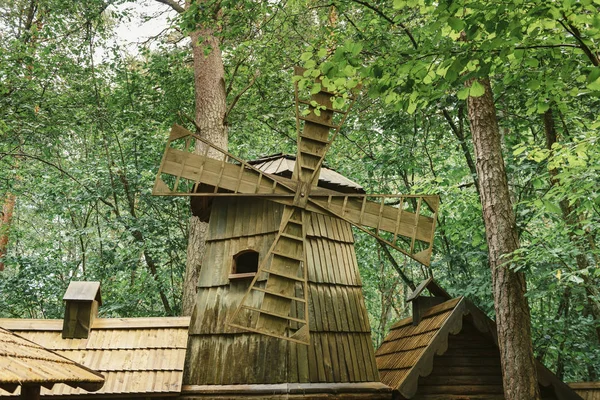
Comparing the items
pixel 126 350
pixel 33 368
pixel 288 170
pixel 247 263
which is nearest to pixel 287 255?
pixel 247 263

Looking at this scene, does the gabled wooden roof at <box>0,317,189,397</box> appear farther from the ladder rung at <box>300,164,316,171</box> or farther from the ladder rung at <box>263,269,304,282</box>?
the ladder rung at <box>300,164,316,171</box>

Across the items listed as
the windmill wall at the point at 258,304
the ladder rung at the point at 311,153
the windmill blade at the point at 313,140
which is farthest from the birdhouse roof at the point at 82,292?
the ladder rung at the point at 311,153

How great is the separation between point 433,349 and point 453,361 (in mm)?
917

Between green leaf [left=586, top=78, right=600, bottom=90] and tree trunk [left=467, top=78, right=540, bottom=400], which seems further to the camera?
tree trunk [left=467, top=78, right=540, bottom=400]

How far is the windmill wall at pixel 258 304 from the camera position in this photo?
7.30 m

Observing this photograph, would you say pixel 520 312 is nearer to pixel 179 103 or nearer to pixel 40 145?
pixel 179 103

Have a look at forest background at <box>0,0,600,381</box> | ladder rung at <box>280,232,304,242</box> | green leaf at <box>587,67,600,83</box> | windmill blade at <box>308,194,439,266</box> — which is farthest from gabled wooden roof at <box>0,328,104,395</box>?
forest background at <box>0,0,600,381</box>

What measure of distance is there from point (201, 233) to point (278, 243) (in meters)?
3.49

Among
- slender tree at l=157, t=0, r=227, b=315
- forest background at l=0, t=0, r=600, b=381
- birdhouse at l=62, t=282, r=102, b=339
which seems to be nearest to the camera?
birdhouse at l=62, t=282, r=102, b=339

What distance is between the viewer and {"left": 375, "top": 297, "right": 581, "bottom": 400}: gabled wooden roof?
7402mm

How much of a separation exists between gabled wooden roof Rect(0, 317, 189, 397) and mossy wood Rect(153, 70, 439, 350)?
31.6 inches

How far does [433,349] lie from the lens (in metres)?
7.54

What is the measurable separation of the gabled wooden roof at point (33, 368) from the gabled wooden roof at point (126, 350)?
1671 mm

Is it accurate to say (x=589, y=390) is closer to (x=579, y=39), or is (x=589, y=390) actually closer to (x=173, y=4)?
(x=579, y=39)
